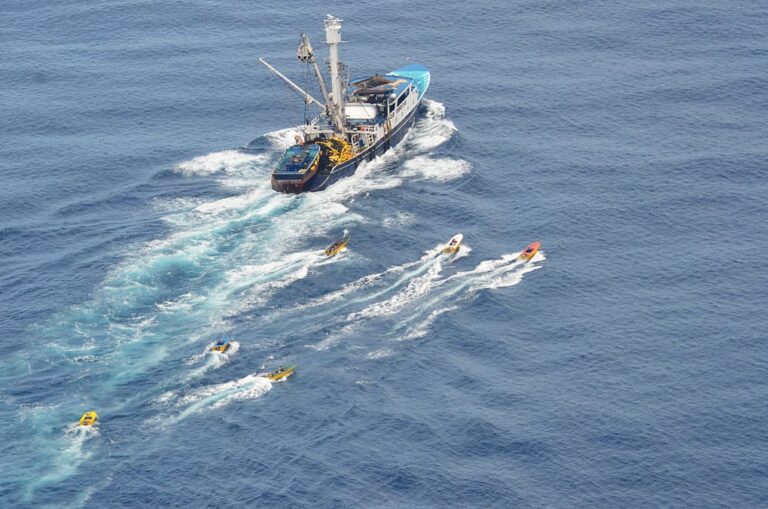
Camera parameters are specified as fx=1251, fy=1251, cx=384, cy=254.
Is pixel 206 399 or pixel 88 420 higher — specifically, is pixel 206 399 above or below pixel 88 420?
below

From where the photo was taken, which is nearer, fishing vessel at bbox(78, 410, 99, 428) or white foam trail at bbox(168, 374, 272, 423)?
fishing vessel at bbox(78, 410, 99, 428)

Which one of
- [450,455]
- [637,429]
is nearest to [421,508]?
[450,455]

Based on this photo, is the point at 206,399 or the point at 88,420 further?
the point at 206,399

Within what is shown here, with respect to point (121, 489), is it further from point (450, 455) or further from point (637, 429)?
point (637, 429)

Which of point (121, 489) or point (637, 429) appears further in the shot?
point (637, 429)

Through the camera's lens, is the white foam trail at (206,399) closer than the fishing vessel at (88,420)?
No

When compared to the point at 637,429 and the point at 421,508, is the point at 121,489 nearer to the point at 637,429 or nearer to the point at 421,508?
the point at 421,508

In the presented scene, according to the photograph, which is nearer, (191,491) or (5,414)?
(191,491)

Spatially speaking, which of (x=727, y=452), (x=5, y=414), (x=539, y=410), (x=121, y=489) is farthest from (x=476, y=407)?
(x=5, y=414)
